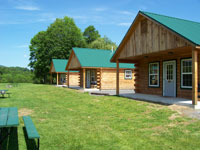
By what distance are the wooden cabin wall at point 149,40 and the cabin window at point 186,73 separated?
2.20 m

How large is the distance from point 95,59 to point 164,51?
13.7 m

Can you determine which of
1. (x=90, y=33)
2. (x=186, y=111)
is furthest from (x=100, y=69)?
(x=90, y=33)

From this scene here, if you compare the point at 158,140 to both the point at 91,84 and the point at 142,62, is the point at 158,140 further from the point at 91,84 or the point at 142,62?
the point at 91,84

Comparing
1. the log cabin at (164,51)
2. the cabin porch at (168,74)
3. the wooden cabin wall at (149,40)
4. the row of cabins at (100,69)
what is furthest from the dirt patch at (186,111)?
the row of cabins at (100,69)

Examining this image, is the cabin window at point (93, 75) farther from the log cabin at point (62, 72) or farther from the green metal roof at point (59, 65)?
the green metal roof at point (59, 65)

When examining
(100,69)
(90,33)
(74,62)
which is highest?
(90,33)

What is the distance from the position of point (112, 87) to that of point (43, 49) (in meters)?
28.5

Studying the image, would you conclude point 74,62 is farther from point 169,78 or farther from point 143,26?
point 169,78

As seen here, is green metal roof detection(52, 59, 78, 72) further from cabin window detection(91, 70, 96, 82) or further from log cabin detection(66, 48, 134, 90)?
cabin window detection(91, 70, 96, 82)

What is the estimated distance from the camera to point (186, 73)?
1211cm

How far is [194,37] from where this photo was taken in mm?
9711

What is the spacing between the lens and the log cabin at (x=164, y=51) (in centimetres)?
1031

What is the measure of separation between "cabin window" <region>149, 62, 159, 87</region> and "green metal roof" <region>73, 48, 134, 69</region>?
27.6 feet

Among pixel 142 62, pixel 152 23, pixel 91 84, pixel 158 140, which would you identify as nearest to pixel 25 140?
pixel 158 140
